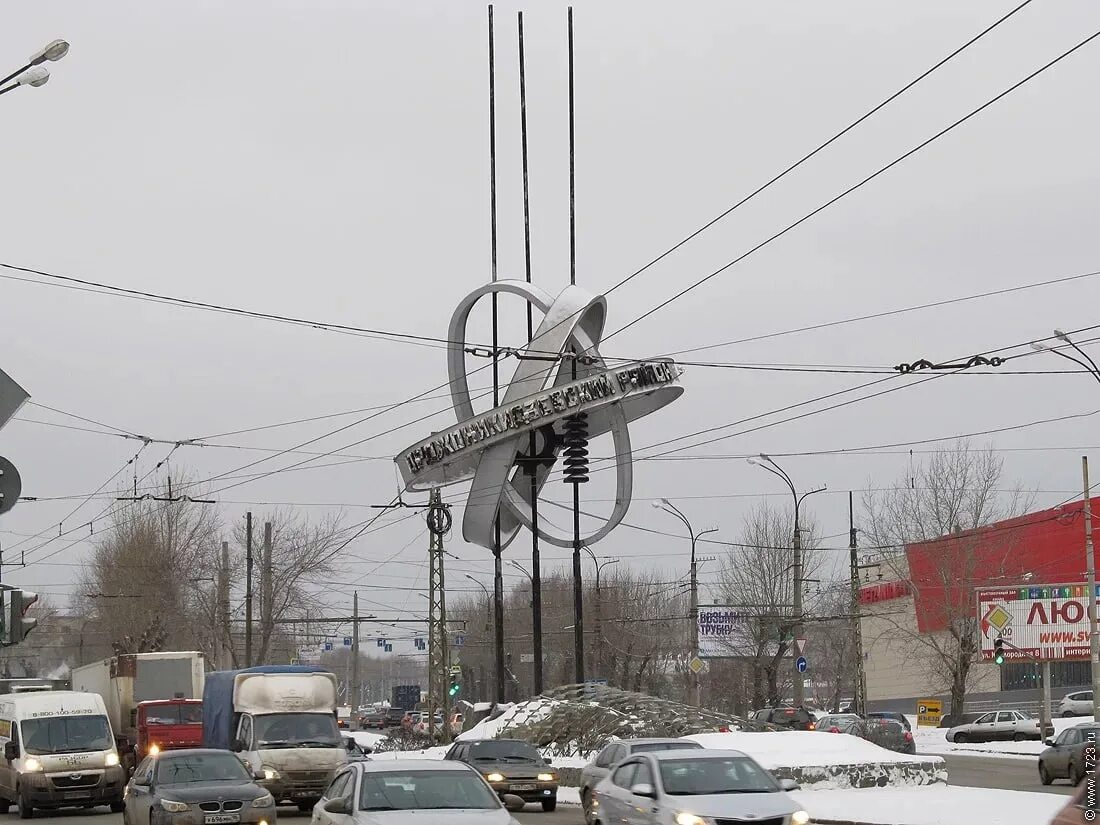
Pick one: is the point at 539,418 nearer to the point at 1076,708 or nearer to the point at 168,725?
the point at 168,725

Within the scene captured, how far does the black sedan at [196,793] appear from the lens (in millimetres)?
20984

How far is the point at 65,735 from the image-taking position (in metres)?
31.1

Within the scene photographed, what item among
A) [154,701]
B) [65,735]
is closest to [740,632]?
[154,701]

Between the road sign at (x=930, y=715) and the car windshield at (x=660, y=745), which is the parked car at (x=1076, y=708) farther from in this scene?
the car windshield at (x=660, y=745)

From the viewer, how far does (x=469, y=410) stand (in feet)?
161

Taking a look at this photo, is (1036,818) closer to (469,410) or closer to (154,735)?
(154,735)

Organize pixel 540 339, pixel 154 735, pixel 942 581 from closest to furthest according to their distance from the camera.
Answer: pixel 154 735 < pixel 540 339 < pixel 942 581

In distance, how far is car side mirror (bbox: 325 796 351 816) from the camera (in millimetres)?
14531

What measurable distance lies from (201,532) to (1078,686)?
159 feet

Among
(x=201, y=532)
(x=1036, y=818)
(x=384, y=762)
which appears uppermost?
(x=201, y=532)

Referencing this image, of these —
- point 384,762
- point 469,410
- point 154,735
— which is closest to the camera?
point 384,762

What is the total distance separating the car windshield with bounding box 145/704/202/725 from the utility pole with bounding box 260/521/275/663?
36864mm

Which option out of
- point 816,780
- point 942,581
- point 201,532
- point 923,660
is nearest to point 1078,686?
point 923,660

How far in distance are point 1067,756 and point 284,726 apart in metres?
16.4
